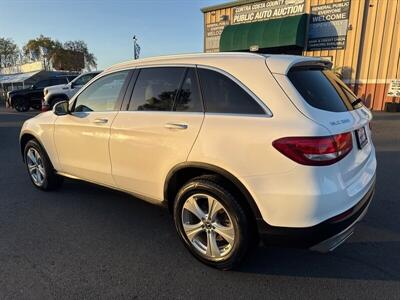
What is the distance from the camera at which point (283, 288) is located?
2648 millimetres

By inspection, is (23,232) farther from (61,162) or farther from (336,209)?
(336,209)

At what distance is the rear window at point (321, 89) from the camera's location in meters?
2.52

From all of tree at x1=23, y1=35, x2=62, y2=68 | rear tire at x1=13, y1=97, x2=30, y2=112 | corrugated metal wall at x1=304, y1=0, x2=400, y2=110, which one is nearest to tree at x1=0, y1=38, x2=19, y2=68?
tree at x1=23, y1=35, x2=62, y2=68

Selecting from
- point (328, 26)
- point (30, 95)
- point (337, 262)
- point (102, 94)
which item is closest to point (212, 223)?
point (337, 262)

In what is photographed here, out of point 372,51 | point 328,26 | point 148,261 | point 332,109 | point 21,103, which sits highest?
point 328,26

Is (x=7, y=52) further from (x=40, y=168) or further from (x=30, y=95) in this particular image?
(x=40, y=168)

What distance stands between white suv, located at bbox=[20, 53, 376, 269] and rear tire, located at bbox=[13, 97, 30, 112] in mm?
18712

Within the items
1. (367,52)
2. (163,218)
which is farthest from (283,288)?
(367,52)

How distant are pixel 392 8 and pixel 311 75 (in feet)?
50.2

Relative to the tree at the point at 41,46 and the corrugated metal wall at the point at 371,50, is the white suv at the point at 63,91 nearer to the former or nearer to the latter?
the corrugated metal wall at the point at 371,50

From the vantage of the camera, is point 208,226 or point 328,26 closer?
point 208,226

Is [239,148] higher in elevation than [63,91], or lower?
higher

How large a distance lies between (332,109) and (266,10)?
58.8 feet

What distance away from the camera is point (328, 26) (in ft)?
54.2
